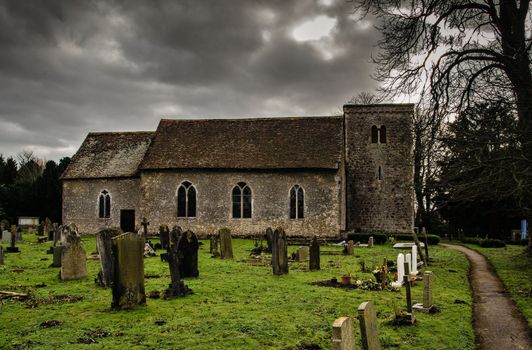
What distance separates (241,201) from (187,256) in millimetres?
16159

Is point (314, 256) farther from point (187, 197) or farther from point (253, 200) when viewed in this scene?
point (187, 197)

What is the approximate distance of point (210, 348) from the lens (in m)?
7.66

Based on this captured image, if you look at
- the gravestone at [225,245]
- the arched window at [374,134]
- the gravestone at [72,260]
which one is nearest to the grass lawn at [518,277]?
the gravestone at [225,245]

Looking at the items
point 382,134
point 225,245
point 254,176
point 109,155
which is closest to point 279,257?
point 225,245

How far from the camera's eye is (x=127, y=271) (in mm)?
10406

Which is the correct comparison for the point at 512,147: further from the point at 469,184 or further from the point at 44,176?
the point at 44,176

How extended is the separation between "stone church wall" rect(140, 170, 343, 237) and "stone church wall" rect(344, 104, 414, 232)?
3.83 m

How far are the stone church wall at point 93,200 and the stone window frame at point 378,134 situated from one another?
1679cm

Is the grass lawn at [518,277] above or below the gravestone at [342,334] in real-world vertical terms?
below

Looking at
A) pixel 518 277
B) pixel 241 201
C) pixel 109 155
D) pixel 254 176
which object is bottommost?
pixel 518 277

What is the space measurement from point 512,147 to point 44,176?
127 feet

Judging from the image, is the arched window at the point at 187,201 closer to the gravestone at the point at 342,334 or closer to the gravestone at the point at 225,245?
the gravestone at the point at 225,245

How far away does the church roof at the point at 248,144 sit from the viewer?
1206 inches

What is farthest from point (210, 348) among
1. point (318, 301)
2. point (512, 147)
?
point (512, 147)
